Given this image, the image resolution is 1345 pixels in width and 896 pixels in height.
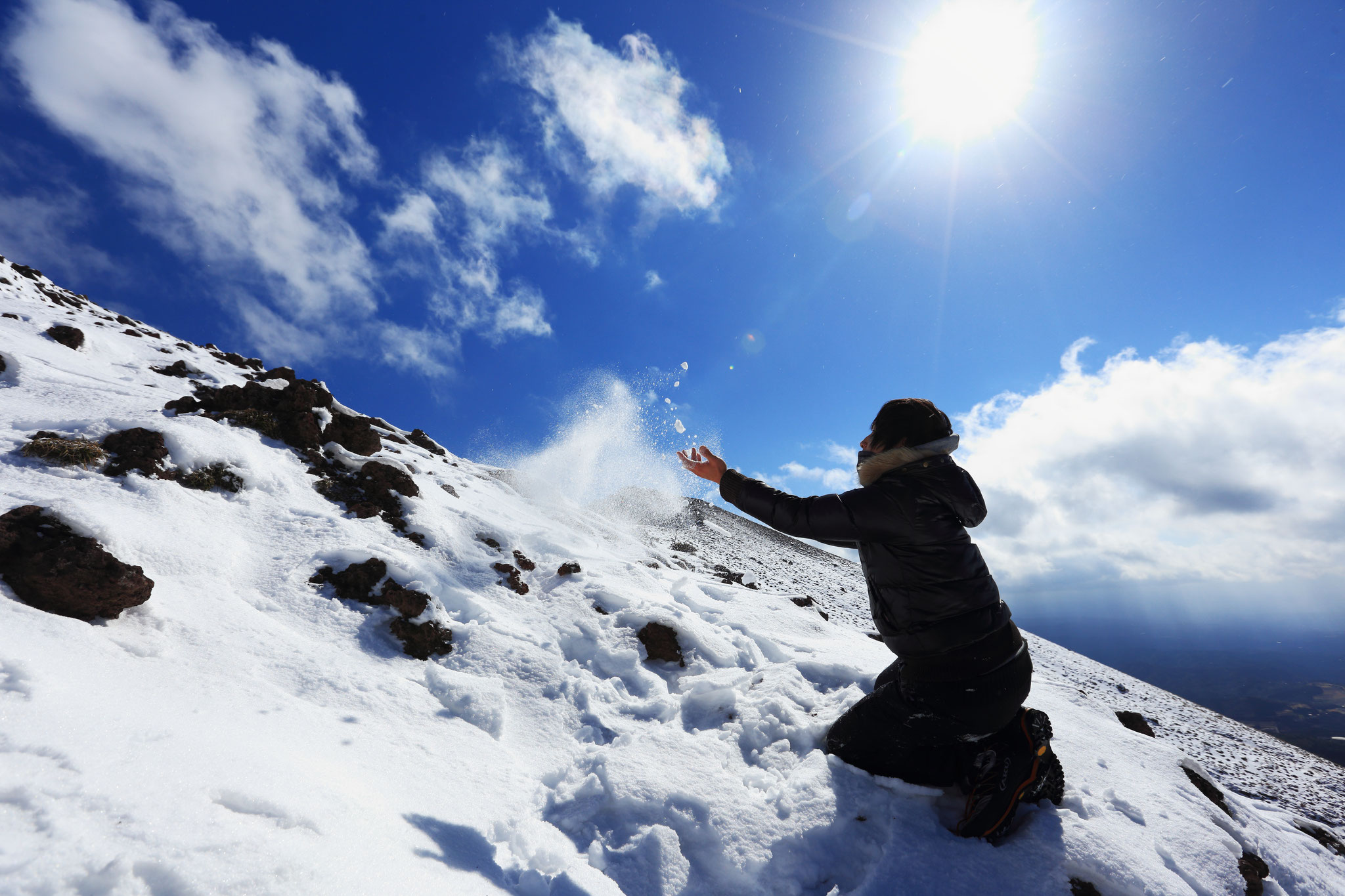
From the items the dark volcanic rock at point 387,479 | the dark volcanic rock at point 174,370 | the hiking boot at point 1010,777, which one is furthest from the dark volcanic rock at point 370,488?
the dark volcanic rock at point 174,370

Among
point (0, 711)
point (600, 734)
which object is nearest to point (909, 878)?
point (600, 734)

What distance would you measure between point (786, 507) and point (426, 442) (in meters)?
19.0

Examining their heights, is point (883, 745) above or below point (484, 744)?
above

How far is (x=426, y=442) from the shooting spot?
63.6 feet

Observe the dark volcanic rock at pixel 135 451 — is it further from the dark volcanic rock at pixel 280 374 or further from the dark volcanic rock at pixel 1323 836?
the dark volcanic rock at pixel 1323 836

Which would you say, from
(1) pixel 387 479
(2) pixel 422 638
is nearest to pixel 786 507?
(2) pixel 422 638

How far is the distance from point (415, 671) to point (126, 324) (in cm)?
2797

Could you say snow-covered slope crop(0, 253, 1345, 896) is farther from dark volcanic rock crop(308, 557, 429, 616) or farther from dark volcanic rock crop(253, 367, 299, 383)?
dark volcanic rock crop(253, 367, 299, 383)

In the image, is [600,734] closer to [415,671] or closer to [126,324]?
[415,671]

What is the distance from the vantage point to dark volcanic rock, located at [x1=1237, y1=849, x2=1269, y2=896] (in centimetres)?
352

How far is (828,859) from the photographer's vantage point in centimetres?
340

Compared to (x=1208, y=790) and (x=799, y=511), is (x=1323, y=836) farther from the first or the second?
(x=799, y=511)

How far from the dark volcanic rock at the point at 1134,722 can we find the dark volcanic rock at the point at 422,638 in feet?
30.0

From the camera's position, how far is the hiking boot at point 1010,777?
3453mm
